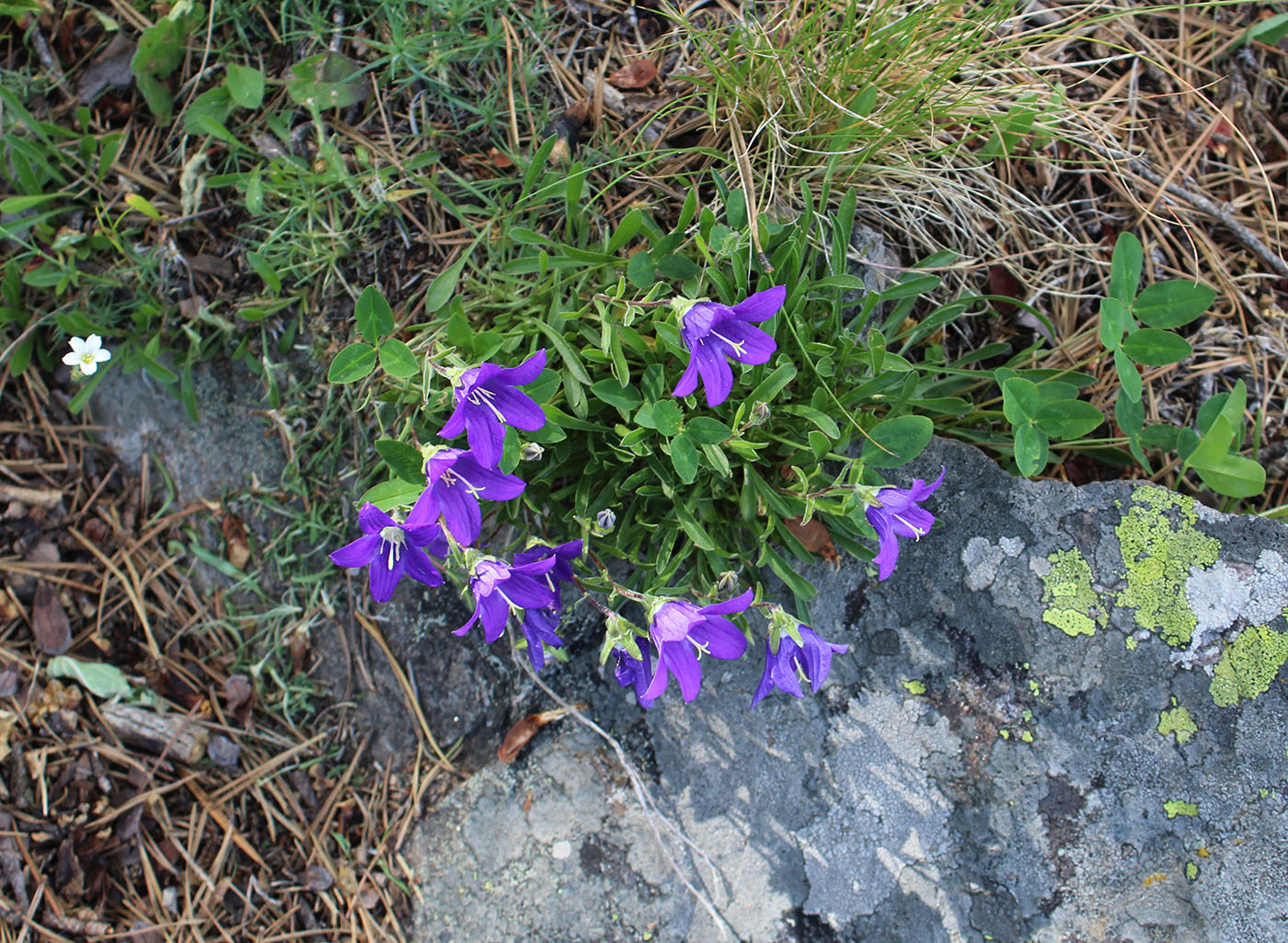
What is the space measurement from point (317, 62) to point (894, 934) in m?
3.12

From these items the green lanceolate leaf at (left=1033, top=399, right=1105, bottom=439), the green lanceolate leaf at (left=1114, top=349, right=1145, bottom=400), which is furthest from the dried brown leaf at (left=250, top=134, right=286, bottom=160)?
the green lanceolate leaf at (left=1114, top=349, right=1145, bottom=400)

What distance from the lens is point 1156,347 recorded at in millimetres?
2416

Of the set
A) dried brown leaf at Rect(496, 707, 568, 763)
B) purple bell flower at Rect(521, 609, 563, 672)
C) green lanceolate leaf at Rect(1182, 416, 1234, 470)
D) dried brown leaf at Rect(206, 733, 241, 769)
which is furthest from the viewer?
dried brown leaf at Rect(206, 733, 241, 769)

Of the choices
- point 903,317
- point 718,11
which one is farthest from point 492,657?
point 718,11

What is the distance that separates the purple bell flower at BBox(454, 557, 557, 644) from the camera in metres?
2.03

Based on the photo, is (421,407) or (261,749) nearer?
(421,407)

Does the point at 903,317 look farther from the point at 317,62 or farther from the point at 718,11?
the point at 317,62

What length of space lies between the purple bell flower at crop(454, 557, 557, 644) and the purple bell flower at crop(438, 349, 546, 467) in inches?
9.9

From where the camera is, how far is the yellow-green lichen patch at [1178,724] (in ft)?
7.48

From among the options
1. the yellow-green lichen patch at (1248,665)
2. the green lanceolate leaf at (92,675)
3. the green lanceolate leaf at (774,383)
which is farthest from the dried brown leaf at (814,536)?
the green lanceolate leaf at (92,675)

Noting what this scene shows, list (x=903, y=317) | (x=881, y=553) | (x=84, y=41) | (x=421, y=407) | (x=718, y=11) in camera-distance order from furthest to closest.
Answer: (x=84, y=41), (x=718, y=11), (x=903, y=317), (x=421, y=407), (x=881, y=553)

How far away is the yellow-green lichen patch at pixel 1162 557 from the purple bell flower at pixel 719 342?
1.17 m

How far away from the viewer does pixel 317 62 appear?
2760 mm

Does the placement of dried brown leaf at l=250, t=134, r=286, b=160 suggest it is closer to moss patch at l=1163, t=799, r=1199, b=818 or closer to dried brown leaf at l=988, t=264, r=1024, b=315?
dried brown leaf at l=988, t=264, r=1024, b=315
